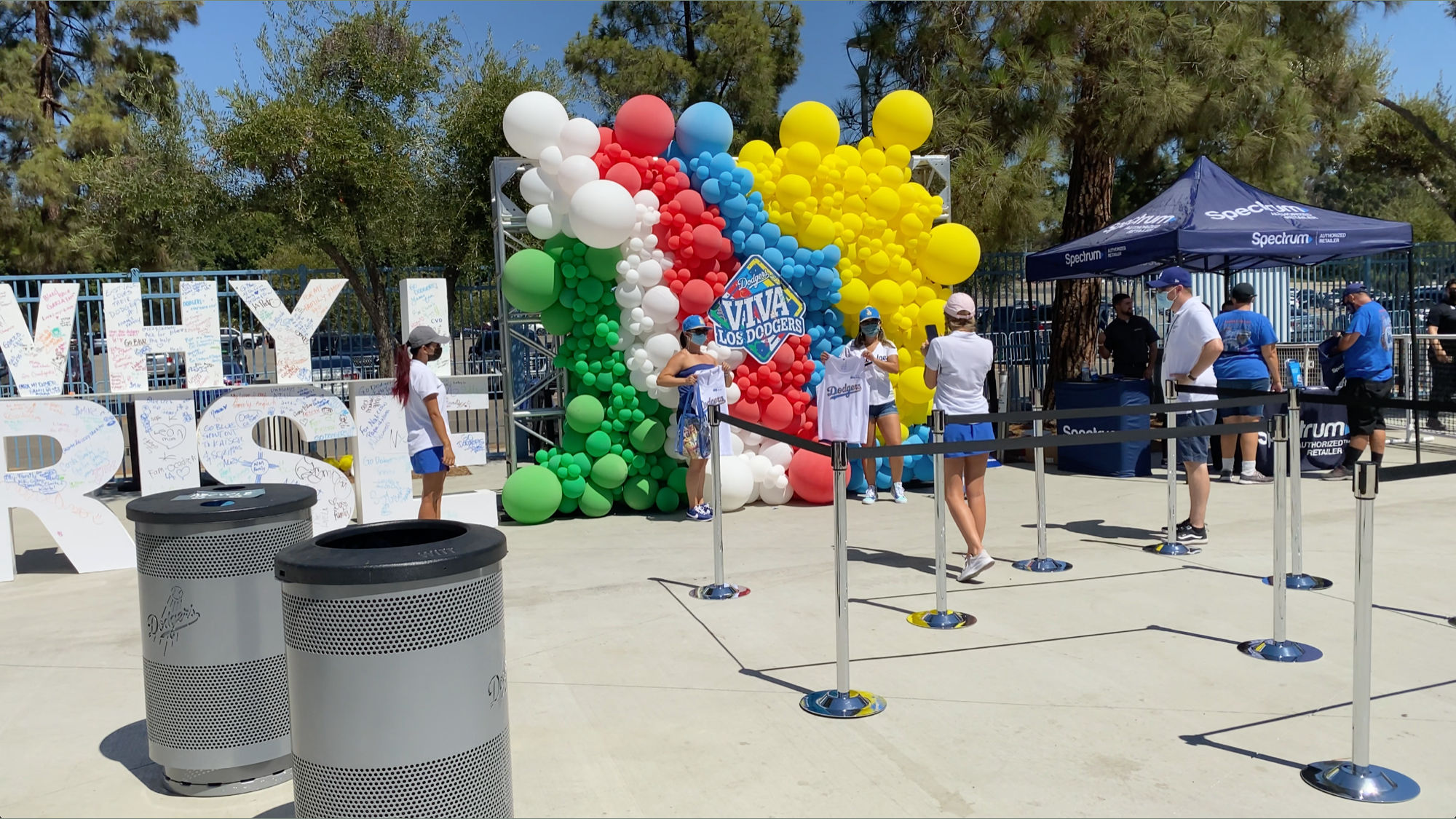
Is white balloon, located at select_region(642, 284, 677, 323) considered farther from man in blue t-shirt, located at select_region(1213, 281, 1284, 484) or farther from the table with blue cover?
man in blue t-shirt, located at select_region(1213, 281, 1284, 484)

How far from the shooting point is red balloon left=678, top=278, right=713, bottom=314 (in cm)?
957

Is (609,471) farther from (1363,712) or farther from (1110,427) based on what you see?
(1363,712)

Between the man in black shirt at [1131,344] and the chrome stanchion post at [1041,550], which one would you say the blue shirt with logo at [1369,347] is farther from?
the chrome stanchion post at [1041,550]

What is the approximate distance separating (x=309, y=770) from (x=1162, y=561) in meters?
6.13

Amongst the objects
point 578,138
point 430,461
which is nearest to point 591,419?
point 430,461

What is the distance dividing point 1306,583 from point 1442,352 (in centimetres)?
996

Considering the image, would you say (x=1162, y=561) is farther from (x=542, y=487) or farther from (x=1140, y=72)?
(x=1140, y=72)

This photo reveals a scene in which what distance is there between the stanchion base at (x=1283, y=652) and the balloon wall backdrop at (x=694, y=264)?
183 inches

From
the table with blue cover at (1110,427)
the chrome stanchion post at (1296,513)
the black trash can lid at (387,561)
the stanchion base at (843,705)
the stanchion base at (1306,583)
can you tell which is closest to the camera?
the black trash can lid at (387,561)

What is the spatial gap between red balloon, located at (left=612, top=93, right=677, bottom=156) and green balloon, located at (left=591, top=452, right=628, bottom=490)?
2750 mm

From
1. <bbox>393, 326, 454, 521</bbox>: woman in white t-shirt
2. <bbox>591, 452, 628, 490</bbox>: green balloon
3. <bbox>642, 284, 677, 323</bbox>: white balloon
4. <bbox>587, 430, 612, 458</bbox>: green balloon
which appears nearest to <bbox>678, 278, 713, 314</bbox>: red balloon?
<bbox>642, 284, 677, 323</bbox>: white balloon

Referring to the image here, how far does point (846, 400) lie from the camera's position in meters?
9.59

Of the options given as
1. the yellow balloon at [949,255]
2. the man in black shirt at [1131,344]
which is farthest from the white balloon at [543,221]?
the man in black shirt at [1131,344]

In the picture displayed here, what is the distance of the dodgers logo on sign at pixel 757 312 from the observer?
982cm
